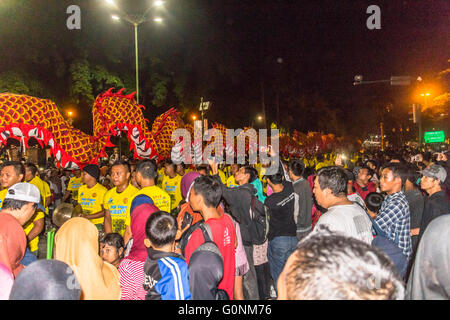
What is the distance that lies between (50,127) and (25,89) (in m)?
5.73

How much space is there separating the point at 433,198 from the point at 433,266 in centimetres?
285

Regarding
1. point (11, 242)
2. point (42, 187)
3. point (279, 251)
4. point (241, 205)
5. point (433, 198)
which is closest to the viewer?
point (11, 242)

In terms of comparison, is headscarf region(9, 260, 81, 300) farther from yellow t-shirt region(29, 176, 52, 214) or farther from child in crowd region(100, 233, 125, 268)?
yellow t-shirt region(29, 176, 52, 214)

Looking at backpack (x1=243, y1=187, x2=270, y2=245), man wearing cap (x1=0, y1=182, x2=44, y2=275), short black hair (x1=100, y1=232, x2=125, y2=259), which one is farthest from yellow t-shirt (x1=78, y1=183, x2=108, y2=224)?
backpack (x1=243, y1=187, x2=270, y2=245)

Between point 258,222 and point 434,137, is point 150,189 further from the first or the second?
point 434,137

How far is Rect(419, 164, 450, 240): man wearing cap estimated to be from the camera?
409cm

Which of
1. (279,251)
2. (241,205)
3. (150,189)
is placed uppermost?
(150,189)

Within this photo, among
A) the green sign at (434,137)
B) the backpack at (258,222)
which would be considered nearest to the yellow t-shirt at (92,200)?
the backpack at (258,222)

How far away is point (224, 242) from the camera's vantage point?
3037mm

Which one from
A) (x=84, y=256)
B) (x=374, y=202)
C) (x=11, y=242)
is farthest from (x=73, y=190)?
(x=374, y=202)

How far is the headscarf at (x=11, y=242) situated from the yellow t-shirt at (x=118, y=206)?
70.9 inches

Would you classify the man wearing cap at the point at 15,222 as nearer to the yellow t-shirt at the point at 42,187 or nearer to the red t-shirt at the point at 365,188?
the yellow t-shirt at the point at 42,187

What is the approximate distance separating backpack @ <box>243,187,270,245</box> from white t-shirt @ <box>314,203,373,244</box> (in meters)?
1.81

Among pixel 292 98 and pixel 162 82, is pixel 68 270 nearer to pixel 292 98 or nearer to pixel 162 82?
pixel 162 82
